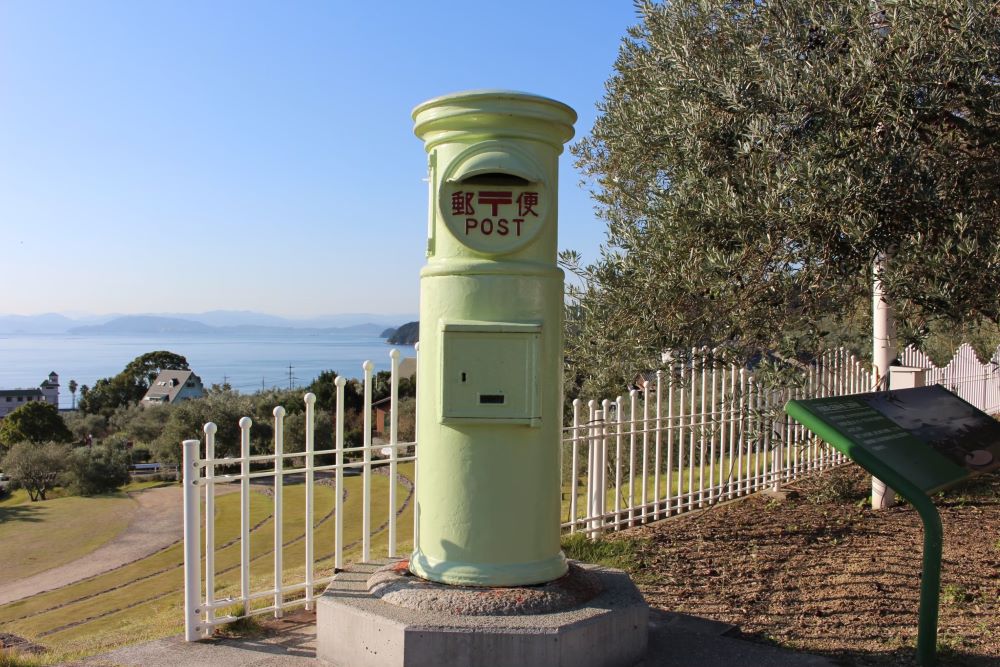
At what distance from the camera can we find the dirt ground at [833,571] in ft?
13.5

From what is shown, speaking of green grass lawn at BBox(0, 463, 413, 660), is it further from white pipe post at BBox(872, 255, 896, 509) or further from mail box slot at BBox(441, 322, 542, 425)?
white pipe post at BBox(872, 255, 896, 509)

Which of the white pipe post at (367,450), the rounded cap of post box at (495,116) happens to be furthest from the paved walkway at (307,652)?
the rounded cap of post box at (495,116)

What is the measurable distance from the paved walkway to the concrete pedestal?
22 cm

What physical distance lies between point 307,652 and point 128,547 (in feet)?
68.4

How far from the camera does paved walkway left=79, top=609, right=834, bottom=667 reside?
3.73 meters

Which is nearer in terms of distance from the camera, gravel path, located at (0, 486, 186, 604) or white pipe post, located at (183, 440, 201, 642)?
white pipe post, located at (183, 440, 201, 642)

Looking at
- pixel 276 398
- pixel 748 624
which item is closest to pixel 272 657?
pixel 748 624

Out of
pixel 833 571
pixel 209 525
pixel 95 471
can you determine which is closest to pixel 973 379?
pixel 833 571

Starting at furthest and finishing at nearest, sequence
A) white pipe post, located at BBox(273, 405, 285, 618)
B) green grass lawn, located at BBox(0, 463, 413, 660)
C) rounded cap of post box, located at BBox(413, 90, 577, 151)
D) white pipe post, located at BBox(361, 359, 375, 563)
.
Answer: green grass lawn, located at BBox(0, 463, 413, 660) < white pipe post, located at BBox(361, 359, 375, 563) < white pipe post, located at BBox(273, 405, 285, 618) < rounded cap of post box, located at BBox(413, 90, 577, 151)

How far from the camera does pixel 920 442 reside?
3926 mm

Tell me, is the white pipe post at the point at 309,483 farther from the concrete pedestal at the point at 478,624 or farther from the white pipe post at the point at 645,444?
the white pipe post at the point at 645,444

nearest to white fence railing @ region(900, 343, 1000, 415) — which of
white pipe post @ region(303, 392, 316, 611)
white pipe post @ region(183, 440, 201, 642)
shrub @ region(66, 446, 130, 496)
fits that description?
white pipe post @ region(303, 392, 316, 611)

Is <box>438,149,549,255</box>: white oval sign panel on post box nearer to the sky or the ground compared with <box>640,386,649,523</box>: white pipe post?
nearer to the sky

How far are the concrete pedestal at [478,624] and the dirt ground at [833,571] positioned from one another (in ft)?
3.32
